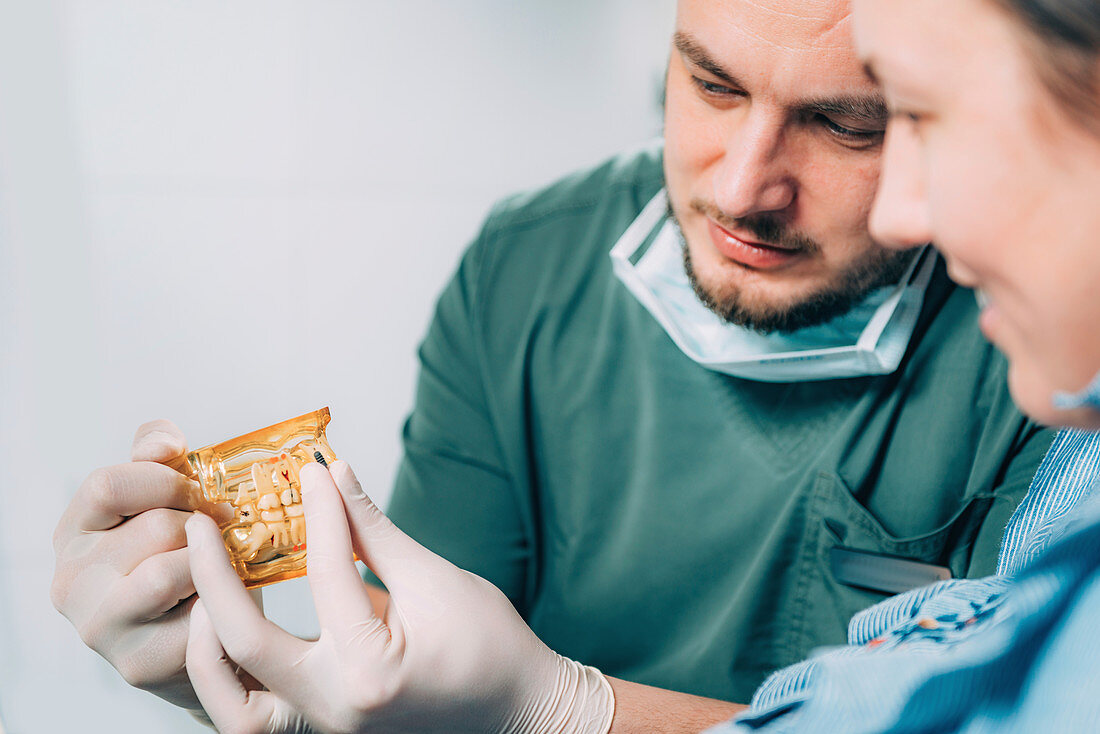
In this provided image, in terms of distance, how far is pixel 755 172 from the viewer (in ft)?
2.59

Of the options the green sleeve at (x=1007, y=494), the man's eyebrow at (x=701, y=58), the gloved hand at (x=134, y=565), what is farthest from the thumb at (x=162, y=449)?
the green sleeve at (x=1007, y=494)

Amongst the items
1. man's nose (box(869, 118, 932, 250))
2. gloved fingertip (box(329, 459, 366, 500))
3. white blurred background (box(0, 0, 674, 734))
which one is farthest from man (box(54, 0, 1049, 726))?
white blurred background (box(0, 0, 674, 734))

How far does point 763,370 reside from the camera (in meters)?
0.95

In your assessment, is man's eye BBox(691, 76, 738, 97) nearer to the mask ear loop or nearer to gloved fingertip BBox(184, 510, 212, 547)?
the mask ear loop

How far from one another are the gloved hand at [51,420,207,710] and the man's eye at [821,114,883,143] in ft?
2.36

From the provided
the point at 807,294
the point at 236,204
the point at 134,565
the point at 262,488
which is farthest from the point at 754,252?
the point at 236,204

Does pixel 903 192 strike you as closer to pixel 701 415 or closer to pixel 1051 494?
pixel 1051 494

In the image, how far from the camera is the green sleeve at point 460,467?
1071mm

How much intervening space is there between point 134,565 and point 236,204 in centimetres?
99

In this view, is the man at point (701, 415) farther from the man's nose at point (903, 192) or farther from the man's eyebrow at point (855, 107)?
the man's nose at point (903, 192)

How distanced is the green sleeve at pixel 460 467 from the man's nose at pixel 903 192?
0.70 metres

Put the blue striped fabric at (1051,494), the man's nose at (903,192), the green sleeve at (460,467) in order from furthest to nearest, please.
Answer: the green sleeve at (460,467) < the blue striped fabric at (1051,494) < the man's nose at (903,192)

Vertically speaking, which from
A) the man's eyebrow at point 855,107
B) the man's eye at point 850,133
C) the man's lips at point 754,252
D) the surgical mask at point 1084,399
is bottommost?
the man's lips at point 754,252

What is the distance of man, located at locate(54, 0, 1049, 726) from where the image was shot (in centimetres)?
74
